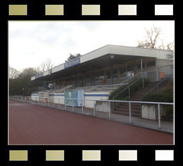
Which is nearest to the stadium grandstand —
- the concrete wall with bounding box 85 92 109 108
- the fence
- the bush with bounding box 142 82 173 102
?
the concrete wall with bounding box 85 92 109 108

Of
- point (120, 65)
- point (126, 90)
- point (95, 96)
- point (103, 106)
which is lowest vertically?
point (103, 106)

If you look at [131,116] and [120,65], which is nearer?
[131,116]

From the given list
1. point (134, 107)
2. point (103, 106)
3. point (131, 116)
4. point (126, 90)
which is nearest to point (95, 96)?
point (103, 106)

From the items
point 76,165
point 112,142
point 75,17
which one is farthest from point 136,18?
point 112,142

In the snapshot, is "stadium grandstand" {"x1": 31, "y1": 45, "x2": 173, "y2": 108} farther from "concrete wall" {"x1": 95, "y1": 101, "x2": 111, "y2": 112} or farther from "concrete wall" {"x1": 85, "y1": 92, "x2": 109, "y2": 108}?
"concrete wall" {"x1": 95, "y1": 101, "x2": 111, "y2": 112}

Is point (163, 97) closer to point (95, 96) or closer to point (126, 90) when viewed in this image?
point (126, 90)

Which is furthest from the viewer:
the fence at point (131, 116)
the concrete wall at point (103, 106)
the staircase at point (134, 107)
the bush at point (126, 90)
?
the bush at point (126, 90)

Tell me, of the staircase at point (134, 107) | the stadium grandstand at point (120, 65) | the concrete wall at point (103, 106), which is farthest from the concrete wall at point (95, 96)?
the staircase at point (134, 107)

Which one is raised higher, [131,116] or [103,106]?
[103,106]

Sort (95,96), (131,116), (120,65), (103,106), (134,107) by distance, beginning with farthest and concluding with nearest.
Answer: (120,65) → (95,96) → (103,106) → (134,107) → (131,116)

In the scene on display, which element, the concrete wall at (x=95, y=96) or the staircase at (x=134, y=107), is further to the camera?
the concrete wall at (x=95, y=96)

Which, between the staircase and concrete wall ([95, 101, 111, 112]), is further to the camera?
concrete wall ([95, 101, 111, 112])

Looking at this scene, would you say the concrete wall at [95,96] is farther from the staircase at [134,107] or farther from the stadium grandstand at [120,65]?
the staircase at [134,107]

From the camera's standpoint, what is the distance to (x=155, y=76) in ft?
47.3
